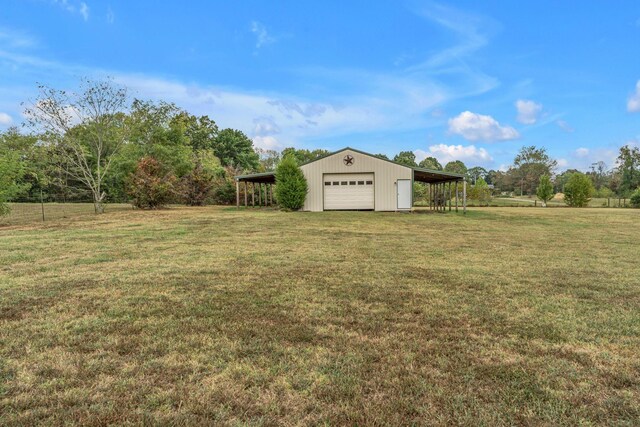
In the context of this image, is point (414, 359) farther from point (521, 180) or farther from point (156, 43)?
point (521, 180)

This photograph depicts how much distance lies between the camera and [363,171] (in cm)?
1931

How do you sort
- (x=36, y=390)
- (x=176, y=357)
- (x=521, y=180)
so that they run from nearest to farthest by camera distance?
1. (x=36, y=390)
2. (x=176, y=357)
3. (x=521, y=180)

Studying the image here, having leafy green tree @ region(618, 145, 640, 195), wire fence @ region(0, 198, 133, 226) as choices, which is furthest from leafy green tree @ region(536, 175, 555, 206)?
wire fence @ region(0, 198, 133, 226)

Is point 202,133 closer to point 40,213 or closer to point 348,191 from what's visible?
point 40,213

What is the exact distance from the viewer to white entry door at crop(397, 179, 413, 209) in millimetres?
19391

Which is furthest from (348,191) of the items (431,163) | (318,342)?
(431,163)

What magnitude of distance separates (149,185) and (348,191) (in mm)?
11577

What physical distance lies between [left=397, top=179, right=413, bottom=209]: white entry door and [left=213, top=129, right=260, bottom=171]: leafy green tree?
29.3 metres

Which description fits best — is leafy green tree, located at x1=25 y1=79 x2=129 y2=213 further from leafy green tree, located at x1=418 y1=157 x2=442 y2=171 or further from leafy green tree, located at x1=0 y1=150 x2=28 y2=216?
leafy green tree, located at x1=418 y1=157 x2=442 y2=171

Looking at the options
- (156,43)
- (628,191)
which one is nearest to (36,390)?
(156,43)

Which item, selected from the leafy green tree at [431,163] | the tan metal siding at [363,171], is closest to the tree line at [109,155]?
the tan metal siding at [363,171]

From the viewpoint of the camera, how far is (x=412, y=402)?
78.2 inches

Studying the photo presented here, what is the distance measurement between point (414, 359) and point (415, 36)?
15.5 metres

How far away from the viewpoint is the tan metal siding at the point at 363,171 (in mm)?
19281
